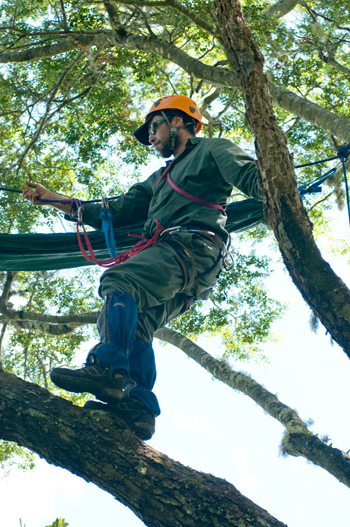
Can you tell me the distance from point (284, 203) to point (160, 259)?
827 mm

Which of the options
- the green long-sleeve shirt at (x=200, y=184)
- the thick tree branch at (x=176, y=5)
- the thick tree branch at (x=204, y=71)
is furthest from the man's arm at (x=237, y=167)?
the thick tree branch at (x=176, y=5)

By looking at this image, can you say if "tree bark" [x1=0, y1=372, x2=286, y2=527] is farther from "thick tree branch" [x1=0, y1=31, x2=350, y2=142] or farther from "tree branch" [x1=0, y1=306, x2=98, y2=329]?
"tree branch" [x1=0, y1=306, x2=98, y2=329]

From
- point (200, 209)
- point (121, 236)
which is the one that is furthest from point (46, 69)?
point (200, 209)

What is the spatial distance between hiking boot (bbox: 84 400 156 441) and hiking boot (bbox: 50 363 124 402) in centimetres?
5

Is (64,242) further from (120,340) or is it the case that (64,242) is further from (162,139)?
(120,340)

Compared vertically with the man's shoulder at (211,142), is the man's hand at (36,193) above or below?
below

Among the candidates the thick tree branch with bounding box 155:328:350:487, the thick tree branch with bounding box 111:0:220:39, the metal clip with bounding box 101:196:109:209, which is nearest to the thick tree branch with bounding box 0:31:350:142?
the thick tree branch with bounding box 111:0:220:39

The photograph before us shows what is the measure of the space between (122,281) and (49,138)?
5443 mm

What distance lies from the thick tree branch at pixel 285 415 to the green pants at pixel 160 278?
113cm

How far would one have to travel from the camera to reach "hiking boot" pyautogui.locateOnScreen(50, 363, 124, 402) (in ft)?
6.12

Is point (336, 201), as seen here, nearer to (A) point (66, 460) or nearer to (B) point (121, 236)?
(B) point (121, 236)

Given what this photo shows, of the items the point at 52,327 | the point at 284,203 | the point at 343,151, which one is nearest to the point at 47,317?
the point at 52,327

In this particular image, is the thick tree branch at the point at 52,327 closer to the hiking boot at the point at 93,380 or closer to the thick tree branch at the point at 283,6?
the hiking boot at the point at 93,380

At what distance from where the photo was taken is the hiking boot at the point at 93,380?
73.5 inches
